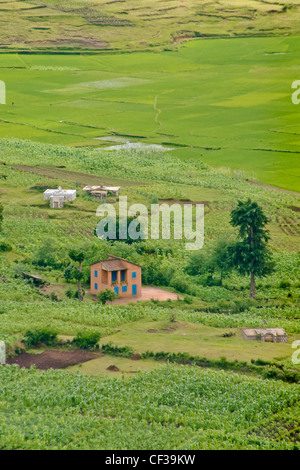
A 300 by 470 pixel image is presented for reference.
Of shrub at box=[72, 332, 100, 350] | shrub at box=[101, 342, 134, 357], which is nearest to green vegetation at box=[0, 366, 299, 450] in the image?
shrub at box=[101, 342, 134, 357]

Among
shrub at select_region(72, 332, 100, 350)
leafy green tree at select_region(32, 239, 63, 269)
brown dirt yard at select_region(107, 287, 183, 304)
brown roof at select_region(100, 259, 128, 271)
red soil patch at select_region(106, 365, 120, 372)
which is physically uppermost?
leafy green tree at select_region(32, 239, 63, 269)

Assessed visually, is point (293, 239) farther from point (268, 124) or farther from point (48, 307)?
point (268, 124)

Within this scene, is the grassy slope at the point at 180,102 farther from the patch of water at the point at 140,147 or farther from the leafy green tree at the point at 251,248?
the leafy green tree at the point at 251,248

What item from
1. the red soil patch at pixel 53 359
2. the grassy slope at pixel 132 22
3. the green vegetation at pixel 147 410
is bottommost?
the green vegetation at pixel 147 410

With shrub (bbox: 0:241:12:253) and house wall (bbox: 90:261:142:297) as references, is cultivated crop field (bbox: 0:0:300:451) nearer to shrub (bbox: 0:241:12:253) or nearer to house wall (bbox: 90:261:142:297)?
shrub (bbox: 0:241:12:253)

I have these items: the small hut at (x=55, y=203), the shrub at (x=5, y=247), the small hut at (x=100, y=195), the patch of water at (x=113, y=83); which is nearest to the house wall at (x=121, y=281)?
the shrub at (x=5, y=247)
